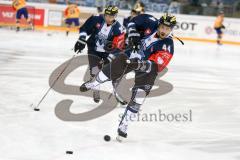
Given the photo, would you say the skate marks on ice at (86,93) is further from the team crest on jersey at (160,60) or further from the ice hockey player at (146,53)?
the team crest on jersey at (160,60)

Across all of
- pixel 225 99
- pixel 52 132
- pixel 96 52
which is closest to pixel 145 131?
pixel 52 132

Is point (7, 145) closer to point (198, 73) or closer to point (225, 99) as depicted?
point (225, 99)

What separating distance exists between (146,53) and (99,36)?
1.81 metres

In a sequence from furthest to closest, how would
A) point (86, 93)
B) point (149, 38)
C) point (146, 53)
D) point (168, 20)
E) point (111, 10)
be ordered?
point (86, 93), point (111, 10), point (146, 53), point (149, 38), point (168, 20)

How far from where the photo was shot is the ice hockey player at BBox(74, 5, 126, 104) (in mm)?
8102

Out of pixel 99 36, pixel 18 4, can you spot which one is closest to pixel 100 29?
pixel 99 36

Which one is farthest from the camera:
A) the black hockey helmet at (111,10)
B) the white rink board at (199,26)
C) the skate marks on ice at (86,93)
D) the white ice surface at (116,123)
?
the white rink board at (199,26)

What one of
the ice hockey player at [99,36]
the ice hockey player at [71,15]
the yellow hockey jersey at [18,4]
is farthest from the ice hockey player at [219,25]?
the ice hockey player at [99,36]

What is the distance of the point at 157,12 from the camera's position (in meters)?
23.8

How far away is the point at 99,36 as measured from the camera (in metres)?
8.25

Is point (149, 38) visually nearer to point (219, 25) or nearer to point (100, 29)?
point (100, 29)

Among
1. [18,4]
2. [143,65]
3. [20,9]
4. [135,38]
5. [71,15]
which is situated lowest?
[71,15]

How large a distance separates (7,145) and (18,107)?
2153 mm

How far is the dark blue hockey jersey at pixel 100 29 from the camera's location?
26.8ft
